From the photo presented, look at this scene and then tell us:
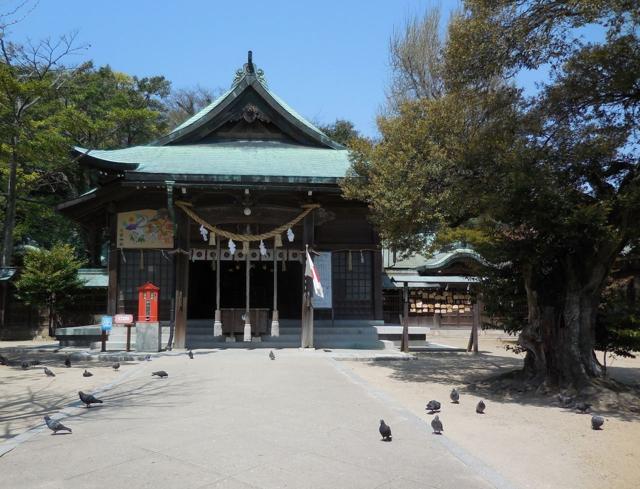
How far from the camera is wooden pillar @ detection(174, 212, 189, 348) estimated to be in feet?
52.6

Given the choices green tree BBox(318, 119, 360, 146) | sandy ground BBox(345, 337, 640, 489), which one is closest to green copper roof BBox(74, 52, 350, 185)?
sandy ground BBox(345, 337, 640, 489)

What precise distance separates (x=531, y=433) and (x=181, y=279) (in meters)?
12.0

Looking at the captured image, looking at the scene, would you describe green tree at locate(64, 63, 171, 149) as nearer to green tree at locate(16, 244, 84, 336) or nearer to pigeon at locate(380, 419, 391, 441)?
green tree at locate(16, 244, 84, 336)

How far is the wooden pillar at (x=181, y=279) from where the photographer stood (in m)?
16.0

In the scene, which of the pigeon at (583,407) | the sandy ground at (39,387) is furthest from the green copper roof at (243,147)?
the pigeon at (583,407)

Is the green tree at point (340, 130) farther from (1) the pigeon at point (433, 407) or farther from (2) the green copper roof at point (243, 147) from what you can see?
(1) the pigeon at point (433, 407)

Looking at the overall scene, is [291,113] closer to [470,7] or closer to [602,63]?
[470,7]

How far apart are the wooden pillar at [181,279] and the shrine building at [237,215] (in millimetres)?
32

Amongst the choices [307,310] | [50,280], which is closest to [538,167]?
[307,310]

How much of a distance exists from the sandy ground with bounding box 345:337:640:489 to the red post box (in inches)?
264

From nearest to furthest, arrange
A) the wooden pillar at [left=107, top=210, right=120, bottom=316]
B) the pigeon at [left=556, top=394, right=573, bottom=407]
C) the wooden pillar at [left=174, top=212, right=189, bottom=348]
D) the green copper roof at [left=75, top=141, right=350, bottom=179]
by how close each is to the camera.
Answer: the pigeon at [left=556, top=394, right=573, bottom=407]
the wooden pillar at [left=174, top=212, right=189, bottom=348]
the green copper roof at [left=75, top=141, right=350, bottom=179]
the wooden pillar at [left=107, top=210, right=120, bottom=316]

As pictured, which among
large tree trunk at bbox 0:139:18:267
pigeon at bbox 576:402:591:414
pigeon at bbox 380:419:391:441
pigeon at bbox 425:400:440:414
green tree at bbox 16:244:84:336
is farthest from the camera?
large tree trunk at bbox 0:139:18:267

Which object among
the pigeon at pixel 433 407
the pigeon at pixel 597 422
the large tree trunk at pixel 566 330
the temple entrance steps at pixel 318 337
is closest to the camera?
the pigeon at pixel 597 422

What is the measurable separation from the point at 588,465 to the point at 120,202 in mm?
16514
